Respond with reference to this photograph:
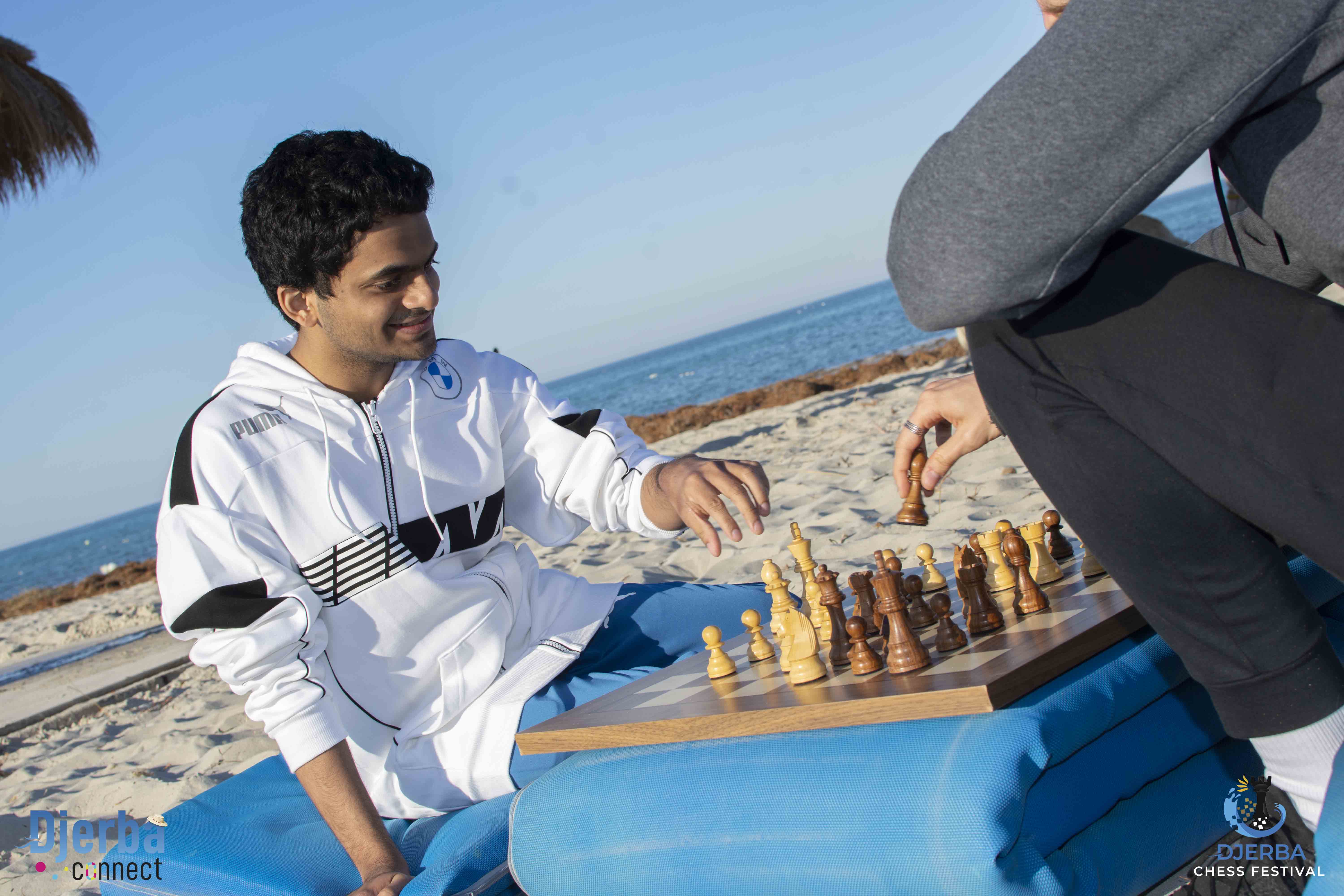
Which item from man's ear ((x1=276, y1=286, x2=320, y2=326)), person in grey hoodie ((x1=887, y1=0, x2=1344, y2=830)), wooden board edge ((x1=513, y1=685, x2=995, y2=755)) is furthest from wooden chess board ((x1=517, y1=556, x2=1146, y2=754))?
man's ear ((x1=276, y1=286, x2=320, y2=326))

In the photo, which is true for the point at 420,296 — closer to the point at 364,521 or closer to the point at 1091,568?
→ the point at 364,521

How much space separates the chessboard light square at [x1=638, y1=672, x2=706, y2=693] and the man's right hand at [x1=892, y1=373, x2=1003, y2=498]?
60 centimetres

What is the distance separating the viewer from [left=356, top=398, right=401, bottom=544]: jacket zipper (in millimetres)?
2195

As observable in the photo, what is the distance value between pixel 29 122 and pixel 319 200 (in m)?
6.65

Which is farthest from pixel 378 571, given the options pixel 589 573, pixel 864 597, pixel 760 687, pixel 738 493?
pixel 589 573

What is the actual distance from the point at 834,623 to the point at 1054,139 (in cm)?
105

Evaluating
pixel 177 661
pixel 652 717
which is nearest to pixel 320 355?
pixel 652 717

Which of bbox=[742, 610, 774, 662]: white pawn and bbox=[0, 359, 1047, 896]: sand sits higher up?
bbox=[742, 610, 774, 662]: white pawn

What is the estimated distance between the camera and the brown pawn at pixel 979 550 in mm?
1881

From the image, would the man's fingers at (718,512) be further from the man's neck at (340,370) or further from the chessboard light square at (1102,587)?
the man's neck at (340,370)

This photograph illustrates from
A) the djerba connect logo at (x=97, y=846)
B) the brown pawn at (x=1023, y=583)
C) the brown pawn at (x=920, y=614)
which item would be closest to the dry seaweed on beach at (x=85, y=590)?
the djerba connect logo at (x=97, y=846)

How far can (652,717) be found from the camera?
5.26 ft

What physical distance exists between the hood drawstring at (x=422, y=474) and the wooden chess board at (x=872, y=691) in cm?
56

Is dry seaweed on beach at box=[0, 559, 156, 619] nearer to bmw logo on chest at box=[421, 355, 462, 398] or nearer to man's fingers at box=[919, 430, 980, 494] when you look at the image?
bmw logo on chest at box=[421, 355, 462, 398]
